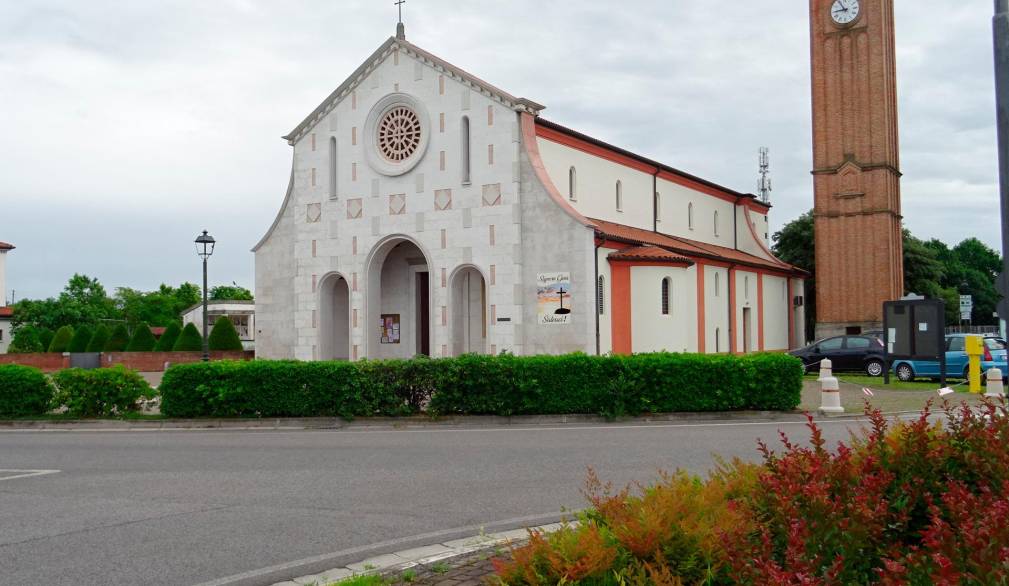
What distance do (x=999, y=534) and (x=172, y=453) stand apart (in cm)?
1291

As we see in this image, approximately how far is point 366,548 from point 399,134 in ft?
91.8

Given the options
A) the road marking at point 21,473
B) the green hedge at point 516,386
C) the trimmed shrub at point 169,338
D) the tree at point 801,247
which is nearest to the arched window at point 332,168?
the trimmed shrub at point 169,338

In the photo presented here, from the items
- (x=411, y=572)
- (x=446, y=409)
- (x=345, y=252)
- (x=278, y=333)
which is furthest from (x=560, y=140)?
Result: (x=411, y=572)

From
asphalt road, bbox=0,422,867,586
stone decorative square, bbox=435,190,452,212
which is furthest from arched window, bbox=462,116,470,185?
asphalt road, bbox=0,422,867,586

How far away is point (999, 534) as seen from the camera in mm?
3521

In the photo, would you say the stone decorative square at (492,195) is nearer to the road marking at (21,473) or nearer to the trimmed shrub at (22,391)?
the trimmed shrub at (22,391)

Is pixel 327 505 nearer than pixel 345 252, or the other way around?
pixel 327 505

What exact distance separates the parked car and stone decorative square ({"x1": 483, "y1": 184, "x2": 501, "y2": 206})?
38.7 feet

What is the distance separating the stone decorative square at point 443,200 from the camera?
1272 inches

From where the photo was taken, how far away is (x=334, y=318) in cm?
3594

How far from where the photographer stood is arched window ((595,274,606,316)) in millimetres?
29656

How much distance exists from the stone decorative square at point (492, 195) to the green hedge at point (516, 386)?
1347 centimetres

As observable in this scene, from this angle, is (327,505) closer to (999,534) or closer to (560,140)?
(999,534)

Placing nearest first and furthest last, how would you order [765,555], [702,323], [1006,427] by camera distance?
1. [765,555]
2. [1006,427]
3. [702,323]
